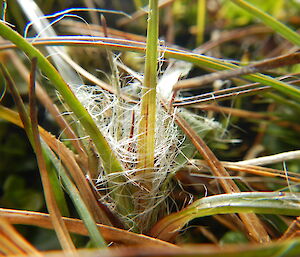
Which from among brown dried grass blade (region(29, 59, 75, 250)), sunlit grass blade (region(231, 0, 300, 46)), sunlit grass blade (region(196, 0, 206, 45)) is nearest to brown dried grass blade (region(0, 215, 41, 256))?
brown dried grass blade (region(29, 59, 75, 250))

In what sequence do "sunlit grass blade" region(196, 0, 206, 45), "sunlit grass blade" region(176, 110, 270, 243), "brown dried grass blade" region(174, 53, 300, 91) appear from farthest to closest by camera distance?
"sunlit grass blade" region(196, 0, 206, 45) → "sunlit grass blade" region(176, 110, 270, 243) → "brown dried grass blade" region(174, 53, 300, 91)

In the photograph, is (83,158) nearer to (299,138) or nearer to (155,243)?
(155,243)

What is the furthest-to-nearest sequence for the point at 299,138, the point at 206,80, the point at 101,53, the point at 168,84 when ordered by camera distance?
the point at 101,53
the point at 299,138
the point at 168,84
the point at 206,80

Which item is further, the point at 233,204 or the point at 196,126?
the point at 196,126

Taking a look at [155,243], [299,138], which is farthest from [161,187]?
[299,138]

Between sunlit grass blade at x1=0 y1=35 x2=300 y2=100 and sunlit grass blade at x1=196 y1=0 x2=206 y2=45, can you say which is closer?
sunlit grass blade at x1=0 y1=35 x2=300 y2=100

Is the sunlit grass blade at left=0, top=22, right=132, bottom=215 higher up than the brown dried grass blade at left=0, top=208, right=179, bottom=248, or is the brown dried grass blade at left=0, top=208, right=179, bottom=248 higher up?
the sunlit grass blade at left=0, top=22, right=132, bottom=215

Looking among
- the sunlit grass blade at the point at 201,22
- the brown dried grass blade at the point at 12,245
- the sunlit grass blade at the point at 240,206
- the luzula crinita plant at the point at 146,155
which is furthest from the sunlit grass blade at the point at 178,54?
the sunlit grass blade at the point at 201,22

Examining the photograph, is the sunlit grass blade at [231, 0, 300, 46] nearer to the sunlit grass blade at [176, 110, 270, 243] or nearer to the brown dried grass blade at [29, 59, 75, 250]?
the sunlit grass blade at [176, 110, 270, 243]

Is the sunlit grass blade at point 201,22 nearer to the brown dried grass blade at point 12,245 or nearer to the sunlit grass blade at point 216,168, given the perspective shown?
the sunlit grass blade at point 216,168

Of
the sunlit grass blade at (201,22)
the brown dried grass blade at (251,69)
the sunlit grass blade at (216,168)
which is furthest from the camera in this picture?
the sunlit grass blade at (201,22)

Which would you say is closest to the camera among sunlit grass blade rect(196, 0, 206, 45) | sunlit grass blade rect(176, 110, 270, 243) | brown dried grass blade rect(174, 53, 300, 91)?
brown dried grass blade rect(174, 53, 300, 91)
